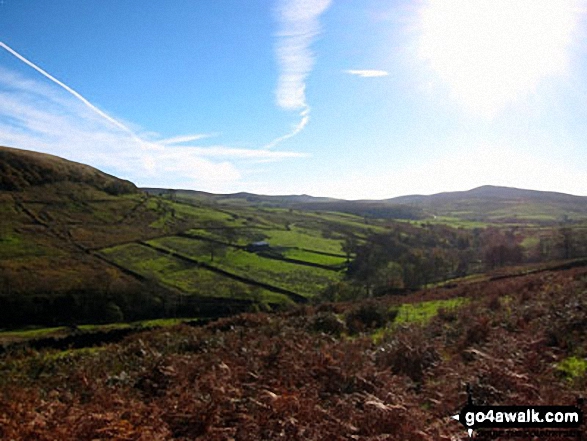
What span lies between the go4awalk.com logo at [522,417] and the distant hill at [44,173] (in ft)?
464

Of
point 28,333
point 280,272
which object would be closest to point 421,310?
point 28,333

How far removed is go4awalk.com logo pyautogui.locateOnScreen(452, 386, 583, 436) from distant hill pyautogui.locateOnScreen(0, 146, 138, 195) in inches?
5570

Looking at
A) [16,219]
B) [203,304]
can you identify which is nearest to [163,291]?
[203,304]

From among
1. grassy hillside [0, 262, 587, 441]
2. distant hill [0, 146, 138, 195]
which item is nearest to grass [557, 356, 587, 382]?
grassy hillside [0, 262, 587, 441]

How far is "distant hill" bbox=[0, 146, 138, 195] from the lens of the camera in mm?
122631

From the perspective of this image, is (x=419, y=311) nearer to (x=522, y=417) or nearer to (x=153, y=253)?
(x=522, y=417)

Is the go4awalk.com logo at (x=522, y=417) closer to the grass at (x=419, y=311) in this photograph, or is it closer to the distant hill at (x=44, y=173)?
the grass at (x=419, y=311)

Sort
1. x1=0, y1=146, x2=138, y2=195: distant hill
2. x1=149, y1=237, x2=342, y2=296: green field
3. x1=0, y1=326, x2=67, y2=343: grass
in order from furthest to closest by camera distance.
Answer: x1=0, y1=146, x2=138, y2=195: distant hill < x1=149, y1=237, x2=342, y2=296: green field < x1=0, y1=326, x2=67, y2=343: grass

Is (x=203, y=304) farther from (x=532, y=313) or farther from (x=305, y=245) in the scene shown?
Result: (x=532, y=313)

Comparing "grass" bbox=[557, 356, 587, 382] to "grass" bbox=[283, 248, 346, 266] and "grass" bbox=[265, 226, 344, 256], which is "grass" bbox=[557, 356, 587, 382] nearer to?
"grass" bbox=[283, 248, 346, 266]

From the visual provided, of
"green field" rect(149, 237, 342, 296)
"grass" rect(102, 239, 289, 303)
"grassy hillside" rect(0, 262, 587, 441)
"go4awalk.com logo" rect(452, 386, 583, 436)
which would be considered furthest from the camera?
"green field" rect(149, 237, 342, 296)

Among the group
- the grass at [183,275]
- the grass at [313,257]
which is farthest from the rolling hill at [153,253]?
the grass at [313,257]

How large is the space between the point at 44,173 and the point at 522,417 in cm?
15475

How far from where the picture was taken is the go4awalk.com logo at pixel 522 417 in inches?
219
